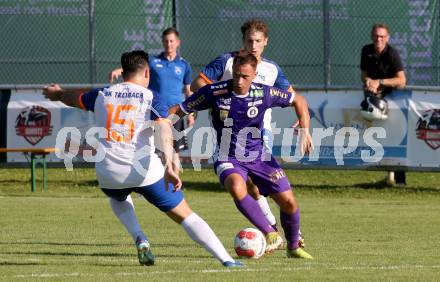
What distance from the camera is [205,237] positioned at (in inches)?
343

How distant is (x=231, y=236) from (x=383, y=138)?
6.19m

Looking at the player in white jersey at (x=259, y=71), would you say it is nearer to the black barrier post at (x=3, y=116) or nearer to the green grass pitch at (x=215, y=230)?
the green grass pitch at (x=215, y=230)

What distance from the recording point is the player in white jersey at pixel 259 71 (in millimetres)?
10914

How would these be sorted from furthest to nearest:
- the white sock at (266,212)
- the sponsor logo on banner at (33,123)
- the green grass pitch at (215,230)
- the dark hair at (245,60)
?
the sponsor logo on banner at (33,123), the white sock at (266,212), the dark hair at (245,60), the green grass pitch at (215,230)

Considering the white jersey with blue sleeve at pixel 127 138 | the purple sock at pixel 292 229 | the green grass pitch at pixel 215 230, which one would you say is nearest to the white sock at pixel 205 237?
the green grass pitch at pixel 215 230

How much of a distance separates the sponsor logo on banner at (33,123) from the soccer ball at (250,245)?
379 inches

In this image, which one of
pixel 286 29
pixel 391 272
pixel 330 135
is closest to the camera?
pixel 391 272

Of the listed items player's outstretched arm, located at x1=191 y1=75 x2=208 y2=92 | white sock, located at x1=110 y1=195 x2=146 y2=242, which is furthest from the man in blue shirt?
white sock, located at x1=110 y1=195 x2=146 y2=242

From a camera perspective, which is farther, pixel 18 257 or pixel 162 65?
pixel 162 65

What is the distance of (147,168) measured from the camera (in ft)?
29.3

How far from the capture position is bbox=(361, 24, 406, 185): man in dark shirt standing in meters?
17.3

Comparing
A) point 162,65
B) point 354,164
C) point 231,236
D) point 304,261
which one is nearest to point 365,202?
point 354,164

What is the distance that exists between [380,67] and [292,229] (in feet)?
26.3

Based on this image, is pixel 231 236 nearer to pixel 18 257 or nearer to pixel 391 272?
pixel 18 257
